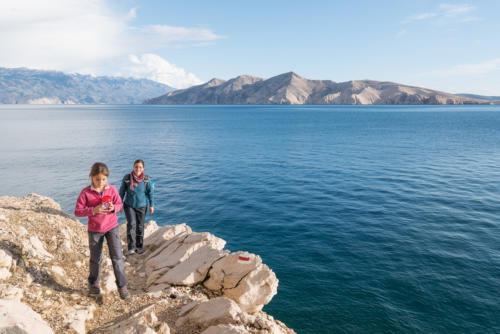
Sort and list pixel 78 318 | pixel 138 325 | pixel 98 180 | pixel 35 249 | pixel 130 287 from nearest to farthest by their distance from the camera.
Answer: pixel 138 325
pixel 78 318
pixel 98 180
pixel 35 249
pixel 130 287

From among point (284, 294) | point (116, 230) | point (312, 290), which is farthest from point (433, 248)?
point (116, 230)

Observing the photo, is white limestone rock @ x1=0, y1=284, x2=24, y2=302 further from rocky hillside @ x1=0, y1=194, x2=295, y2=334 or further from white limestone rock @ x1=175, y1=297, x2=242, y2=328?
white limestone rock @ x1=175, y1=297, x2=242, y2=328

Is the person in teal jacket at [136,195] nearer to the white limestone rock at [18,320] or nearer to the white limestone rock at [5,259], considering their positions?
the white limestone rock at [5,259]

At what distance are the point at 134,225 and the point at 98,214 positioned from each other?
13.2ft

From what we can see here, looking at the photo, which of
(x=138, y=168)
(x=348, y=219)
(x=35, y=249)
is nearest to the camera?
(x=35, y=249)

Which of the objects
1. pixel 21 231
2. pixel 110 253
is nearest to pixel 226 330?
pixel 110 253

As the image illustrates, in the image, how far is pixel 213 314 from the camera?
6.79 m

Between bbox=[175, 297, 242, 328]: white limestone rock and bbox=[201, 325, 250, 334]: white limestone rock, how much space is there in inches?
15.8

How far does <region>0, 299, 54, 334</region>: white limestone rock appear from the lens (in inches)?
184

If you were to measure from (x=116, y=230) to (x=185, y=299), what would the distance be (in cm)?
282

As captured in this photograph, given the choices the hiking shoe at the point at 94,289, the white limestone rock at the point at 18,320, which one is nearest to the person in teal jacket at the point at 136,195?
the hiking shoe at the point at 94,289

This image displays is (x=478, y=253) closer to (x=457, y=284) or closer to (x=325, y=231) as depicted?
(x=457, y=284)

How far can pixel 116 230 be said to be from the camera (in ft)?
25.0

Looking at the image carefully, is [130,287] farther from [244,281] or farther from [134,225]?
[244,281]
